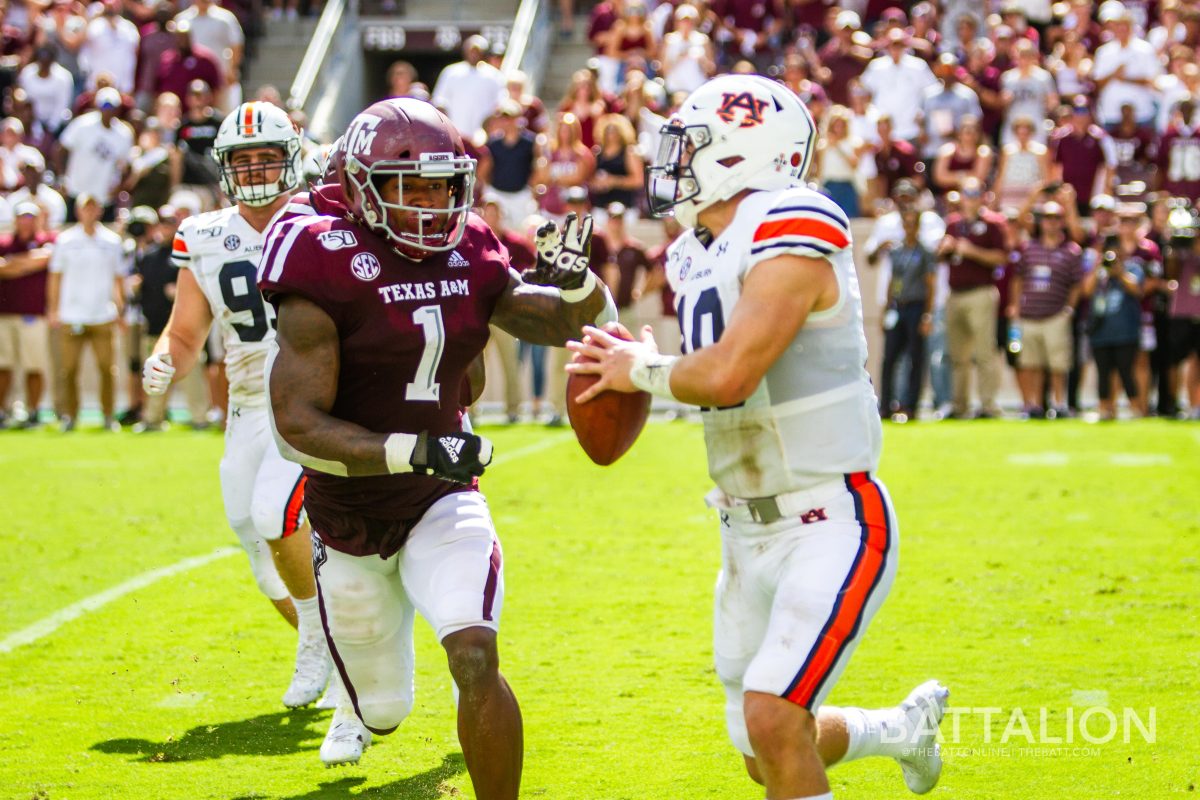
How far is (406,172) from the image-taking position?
13.7 ft

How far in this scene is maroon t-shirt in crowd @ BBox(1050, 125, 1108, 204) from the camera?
1557cm

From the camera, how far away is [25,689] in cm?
598

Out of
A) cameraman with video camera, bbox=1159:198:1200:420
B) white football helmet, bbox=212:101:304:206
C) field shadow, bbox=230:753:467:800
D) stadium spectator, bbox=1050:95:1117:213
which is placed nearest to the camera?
field shadow, bbox=230:753:467:800

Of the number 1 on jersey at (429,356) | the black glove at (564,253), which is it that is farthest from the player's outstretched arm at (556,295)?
the number 1 on jersey at (429,356)

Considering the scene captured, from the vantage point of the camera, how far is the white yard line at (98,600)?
6789 mm

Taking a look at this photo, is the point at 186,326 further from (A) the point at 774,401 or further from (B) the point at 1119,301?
(B) the point at 1119,301

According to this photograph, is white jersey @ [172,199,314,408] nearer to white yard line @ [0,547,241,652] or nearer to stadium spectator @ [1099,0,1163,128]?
white yard line @ [0,547,241,652]

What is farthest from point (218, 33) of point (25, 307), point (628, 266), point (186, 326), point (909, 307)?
point (186, 326)

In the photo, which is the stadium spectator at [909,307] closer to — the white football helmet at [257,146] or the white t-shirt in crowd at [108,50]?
the white football helmet at [257,146]

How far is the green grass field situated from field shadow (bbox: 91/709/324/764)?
0.01m

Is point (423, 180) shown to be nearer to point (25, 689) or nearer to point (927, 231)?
point (25, 689)

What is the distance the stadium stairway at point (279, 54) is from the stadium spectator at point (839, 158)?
846 centimetres

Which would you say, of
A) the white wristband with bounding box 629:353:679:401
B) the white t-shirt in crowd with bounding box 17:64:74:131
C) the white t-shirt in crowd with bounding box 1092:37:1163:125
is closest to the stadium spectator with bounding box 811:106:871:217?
the white t-shirt in crowd with bounding box 1092:37:1163:125

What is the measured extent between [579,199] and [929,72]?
4904 millimetres
